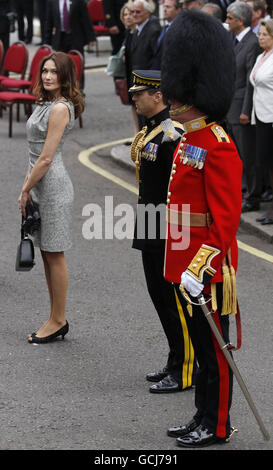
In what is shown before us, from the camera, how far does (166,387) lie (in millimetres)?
5805

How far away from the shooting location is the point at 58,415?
546 centimetres

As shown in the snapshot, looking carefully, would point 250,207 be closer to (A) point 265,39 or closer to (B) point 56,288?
(A) point 265,39

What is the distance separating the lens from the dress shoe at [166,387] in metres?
5.80

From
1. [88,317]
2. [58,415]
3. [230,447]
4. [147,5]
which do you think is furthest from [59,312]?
[147,5]

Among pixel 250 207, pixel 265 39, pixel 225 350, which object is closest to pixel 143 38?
pixel 265 39

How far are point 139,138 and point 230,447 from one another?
1.81 m

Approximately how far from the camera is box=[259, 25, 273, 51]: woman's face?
29.6 ft

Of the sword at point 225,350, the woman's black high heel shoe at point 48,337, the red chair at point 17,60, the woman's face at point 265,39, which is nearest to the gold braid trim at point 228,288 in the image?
the sword at point 225,350

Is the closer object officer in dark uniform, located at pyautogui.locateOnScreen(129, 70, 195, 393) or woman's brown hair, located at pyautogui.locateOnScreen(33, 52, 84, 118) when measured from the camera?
officer in dark uniform, located at pyautogui.locateOnScreen(129, 70, 195, 393)

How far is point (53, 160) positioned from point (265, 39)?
342 cm

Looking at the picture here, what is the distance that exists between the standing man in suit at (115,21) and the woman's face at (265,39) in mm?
8270

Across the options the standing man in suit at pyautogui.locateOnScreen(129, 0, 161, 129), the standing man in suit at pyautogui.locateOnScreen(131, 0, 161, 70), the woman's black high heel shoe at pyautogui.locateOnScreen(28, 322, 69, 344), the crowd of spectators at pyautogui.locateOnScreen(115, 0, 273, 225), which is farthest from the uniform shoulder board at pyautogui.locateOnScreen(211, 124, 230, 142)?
the standing man in suit at pyautogui.locateOnScreen(131, 0, 161, 70)

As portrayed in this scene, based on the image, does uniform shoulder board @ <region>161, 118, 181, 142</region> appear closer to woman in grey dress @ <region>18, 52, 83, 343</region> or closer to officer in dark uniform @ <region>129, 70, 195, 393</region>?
officer in dark uniform @ <region>129, 70, 195, 393</region>

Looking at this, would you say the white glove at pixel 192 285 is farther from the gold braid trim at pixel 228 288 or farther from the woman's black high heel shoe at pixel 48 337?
the woman's black high heel shoe at pixel 48 337
